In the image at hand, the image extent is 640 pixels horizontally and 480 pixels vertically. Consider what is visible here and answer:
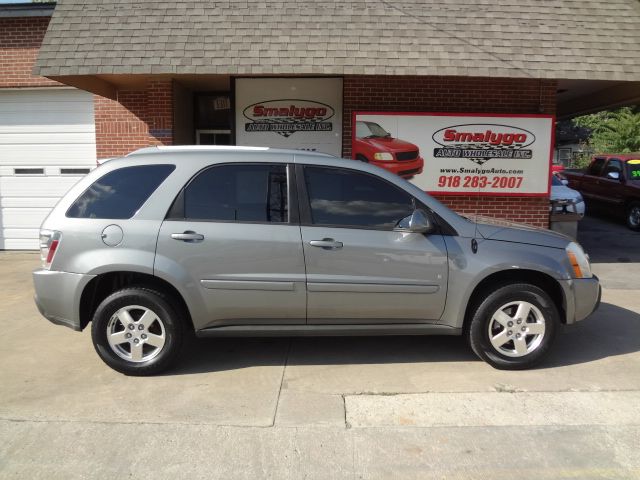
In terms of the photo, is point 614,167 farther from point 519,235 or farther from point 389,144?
point 519,235

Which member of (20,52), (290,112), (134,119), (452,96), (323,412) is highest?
(20,52)

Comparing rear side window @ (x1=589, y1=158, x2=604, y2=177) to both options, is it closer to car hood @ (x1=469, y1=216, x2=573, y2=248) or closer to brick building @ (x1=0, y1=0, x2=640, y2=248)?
brick building @ (x1=0, y1=0, x2=640, y2=248)

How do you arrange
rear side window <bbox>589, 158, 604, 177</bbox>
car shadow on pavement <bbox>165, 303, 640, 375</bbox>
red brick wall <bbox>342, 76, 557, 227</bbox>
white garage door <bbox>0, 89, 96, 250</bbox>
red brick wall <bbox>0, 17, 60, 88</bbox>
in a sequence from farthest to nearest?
1. rear side window <bbox>589, 158, 604, 177</bbox>
2. white garage door <bbox>0, 89, 96, 250</bbox>
3. red brick wall <bbox>0, 17, 60, 88</bbox>
4. red brick wall <bbox>342, 76, 557, 227</bbox>
5. car shadow on pavement <bbox>165, 303, 640, 375</bbox>

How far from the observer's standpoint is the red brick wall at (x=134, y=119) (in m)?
8.97

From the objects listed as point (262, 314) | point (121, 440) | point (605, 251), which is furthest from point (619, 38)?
point (121, 440)

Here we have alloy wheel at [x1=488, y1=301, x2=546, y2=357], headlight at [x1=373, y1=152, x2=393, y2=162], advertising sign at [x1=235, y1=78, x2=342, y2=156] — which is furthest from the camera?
advertising sign at [x1=235, y1=78, x2=342, y2=156]

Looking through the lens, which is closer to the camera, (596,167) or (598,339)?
(598,339)

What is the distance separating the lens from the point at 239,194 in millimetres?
4434

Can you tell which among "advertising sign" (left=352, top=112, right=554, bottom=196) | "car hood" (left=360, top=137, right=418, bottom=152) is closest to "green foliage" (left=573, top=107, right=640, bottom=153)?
"advertising sign" (left=352, top=112, right=554, bottom=196)

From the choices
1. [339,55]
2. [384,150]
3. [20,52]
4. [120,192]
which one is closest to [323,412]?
[120,192]

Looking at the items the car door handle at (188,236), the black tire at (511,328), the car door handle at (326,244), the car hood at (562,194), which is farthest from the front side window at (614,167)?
the car door handle at (188,236)

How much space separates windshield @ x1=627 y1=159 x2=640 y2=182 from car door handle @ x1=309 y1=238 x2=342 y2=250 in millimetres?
12091

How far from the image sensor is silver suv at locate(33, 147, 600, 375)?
4.29m

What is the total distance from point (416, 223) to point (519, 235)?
994mm
